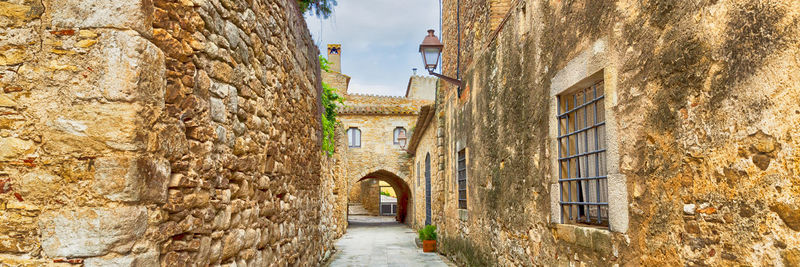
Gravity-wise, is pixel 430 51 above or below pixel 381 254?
above

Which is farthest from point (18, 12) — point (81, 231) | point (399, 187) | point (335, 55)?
point (335, 55)

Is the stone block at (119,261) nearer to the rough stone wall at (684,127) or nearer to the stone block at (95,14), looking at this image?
the stone block at (95,14)

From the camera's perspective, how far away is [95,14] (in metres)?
2.17

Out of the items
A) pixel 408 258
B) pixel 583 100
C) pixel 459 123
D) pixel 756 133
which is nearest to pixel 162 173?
pixel 756 133

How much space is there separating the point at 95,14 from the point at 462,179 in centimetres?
738

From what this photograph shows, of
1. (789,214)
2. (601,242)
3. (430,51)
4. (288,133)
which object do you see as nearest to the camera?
(789,214)

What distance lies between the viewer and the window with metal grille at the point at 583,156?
3699 mm

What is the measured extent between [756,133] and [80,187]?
270 centimetres

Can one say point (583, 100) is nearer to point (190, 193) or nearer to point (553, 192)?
point (553, 192)

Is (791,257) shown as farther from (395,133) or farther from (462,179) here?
(395,133)

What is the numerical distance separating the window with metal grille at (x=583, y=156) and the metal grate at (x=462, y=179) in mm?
4348

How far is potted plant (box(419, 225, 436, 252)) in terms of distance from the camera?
11531 mm

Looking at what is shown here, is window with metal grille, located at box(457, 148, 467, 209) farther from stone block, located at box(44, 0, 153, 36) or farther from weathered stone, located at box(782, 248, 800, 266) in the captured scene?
stone block, located at box(44, 0, 153, 36)

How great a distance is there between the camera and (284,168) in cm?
451
